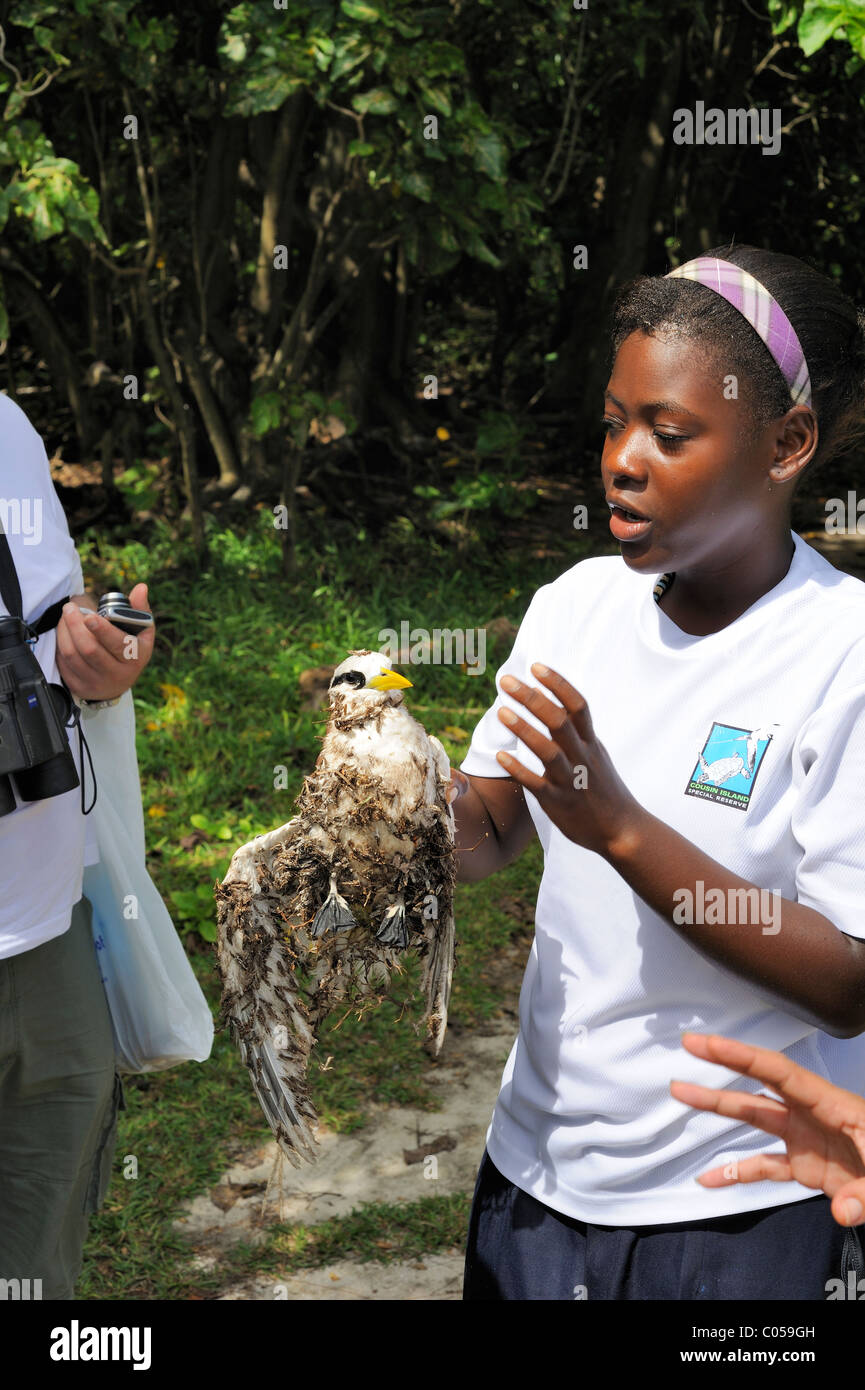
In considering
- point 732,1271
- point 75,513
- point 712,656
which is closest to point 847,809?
point 712,656

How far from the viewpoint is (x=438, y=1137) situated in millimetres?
3760

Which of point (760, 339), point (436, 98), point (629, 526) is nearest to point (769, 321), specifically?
point (760, 339)

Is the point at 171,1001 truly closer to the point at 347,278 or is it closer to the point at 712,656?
the point at 712,656

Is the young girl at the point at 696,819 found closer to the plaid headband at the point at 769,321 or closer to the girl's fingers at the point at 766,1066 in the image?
the plaid headband at the point at 769,321

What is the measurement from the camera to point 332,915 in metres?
1.95

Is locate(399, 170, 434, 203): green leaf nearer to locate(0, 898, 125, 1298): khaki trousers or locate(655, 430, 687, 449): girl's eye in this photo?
locate(0, 898, 125, 1298): khaki trousers

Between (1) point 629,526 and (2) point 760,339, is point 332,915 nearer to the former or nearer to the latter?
(1) point 629,526

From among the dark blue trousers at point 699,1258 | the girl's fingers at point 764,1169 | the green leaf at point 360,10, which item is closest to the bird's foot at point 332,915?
the dark blue trousers at point 699,1258

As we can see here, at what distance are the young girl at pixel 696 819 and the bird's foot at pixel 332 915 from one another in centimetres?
31

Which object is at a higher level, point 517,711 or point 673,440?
Result: point 673,440

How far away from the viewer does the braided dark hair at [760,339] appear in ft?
5.31

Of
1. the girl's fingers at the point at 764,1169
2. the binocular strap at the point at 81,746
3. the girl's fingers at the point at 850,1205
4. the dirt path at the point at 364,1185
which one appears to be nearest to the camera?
the girl's fingers at the point at 850,1205

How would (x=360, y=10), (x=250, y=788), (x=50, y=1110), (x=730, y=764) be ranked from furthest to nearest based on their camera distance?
(x=250, y=788)
(x=360, y=10)
(x=50, y=1110)
(x=730, y=764)

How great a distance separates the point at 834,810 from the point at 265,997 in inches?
35.8
